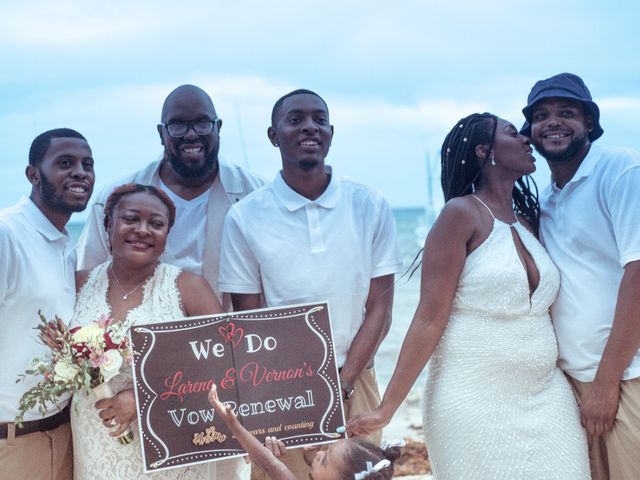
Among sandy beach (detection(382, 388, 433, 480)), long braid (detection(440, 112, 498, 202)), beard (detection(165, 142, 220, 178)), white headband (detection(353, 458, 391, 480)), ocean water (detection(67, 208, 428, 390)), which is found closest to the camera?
white headband (detection(353, 458, 391, 480))

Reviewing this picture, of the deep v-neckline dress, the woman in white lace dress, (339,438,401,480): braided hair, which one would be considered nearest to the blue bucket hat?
the deep v-neckline dress

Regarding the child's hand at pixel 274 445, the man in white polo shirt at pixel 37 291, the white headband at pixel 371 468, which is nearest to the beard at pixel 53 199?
the man in white polo shirt at pixel 37 291

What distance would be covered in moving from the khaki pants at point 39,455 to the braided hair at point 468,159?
2.34 m

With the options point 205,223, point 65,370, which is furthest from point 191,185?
point 65,370

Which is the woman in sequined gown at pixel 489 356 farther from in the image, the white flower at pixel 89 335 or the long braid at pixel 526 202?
the white flower at pixel 89 335

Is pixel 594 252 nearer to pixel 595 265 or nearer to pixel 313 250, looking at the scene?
pixel 595 265

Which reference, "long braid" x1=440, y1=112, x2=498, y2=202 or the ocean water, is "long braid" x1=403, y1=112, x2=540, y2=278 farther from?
the ocean water

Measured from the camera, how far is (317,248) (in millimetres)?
4336

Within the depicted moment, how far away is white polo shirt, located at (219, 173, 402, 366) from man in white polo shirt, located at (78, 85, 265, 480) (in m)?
0.38

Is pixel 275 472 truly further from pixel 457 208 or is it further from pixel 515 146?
pixel 515 146

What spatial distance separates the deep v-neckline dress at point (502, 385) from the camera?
3.62 metres

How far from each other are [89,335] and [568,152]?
8.25 feet

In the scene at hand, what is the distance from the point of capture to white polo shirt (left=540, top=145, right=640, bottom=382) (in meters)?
3.64

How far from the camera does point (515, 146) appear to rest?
154 inches
